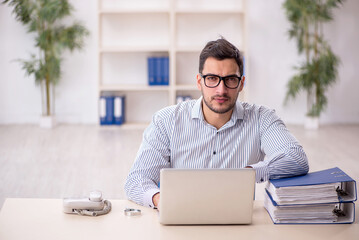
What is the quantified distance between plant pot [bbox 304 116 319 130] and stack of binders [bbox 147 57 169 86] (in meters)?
1.76

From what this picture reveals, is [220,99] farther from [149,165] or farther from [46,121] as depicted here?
[46,121]

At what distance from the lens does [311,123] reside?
21.9ft

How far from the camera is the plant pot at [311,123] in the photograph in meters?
6.65

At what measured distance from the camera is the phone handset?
6.47ft

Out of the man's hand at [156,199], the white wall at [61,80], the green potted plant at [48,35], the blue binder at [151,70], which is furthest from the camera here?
the white wall at [61,80]

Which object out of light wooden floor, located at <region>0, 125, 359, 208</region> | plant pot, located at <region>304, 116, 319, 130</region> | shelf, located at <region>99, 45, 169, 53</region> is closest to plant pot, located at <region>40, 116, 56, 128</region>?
light wooden floor, located at <region>0, 125, 359, 208</region>

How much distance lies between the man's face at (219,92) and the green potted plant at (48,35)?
14.3ft

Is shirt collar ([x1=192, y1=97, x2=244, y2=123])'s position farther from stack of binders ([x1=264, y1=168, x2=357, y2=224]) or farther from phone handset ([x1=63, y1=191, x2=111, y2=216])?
phone handset ([x1=63, y1=191, x2=111, y2=216])

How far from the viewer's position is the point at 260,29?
267 inches

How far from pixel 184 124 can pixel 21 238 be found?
38.0 inches

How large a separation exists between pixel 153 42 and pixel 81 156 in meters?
2.17

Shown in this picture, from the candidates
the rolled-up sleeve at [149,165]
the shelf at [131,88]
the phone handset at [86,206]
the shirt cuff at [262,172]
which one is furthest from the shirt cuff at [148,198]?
the shelf at [131,88]

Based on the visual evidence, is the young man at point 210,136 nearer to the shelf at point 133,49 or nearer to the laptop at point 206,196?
the laptop at point 206,196

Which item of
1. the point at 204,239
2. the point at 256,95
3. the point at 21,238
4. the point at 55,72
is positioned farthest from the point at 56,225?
the point at 256,95
